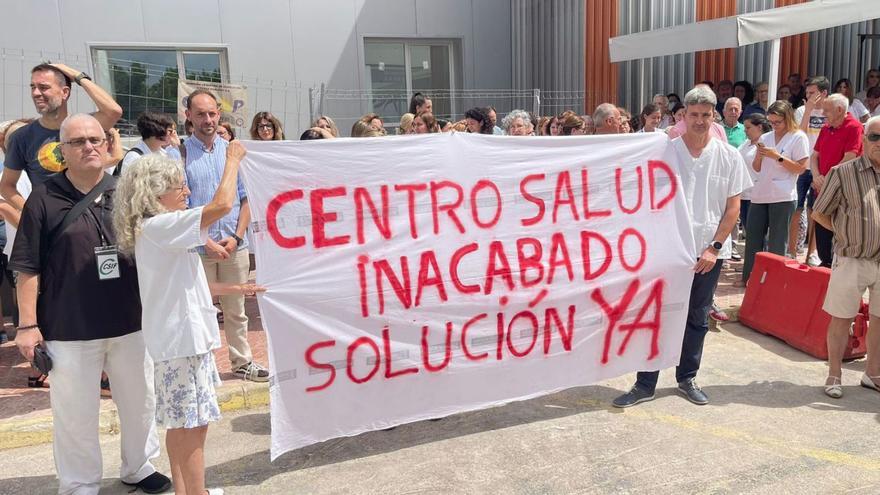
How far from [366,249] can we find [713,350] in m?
3.32

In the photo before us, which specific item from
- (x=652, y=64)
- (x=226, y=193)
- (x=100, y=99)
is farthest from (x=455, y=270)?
(x=652, y=64)

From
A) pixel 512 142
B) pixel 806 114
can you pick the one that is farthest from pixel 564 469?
pixel 806 114

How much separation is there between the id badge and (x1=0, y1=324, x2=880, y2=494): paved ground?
122 cm

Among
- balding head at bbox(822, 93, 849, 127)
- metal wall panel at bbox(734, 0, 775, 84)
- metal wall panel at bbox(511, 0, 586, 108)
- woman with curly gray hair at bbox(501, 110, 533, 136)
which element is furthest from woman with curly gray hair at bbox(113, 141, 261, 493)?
metal wall panel at bbox(734, 0, 775, 84)

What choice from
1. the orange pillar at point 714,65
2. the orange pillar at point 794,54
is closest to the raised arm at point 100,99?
the orange pillar at point 714,65

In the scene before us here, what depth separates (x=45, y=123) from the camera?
4.20m

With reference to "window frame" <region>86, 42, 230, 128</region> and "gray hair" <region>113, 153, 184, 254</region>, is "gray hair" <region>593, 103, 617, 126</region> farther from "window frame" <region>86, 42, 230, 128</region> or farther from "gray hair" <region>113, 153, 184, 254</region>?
"window frame" <region>86, 42, 230, 128</region>

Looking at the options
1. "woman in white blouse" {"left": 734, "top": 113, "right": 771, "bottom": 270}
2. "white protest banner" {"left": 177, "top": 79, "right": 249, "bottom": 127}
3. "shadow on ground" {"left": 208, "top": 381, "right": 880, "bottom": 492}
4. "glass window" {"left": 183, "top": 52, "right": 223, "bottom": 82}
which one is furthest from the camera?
"glass window" {"left": 183, "top": 52, "right": 223, "bottom": 82}

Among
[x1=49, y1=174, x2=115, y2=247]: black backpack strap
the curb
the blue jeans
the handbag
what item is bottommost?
the curb

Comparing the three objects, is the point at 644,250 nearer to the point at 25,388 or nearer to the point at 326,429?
the point at 326,429

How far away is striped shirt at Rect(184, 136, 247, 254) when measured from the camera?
14.9 ft

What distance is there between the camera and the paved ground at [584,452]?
11.5ft

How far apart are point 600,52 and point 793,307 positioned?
7.23 meters

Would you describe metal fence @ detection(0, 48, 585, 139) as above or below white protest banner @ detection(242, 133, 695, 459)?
above
